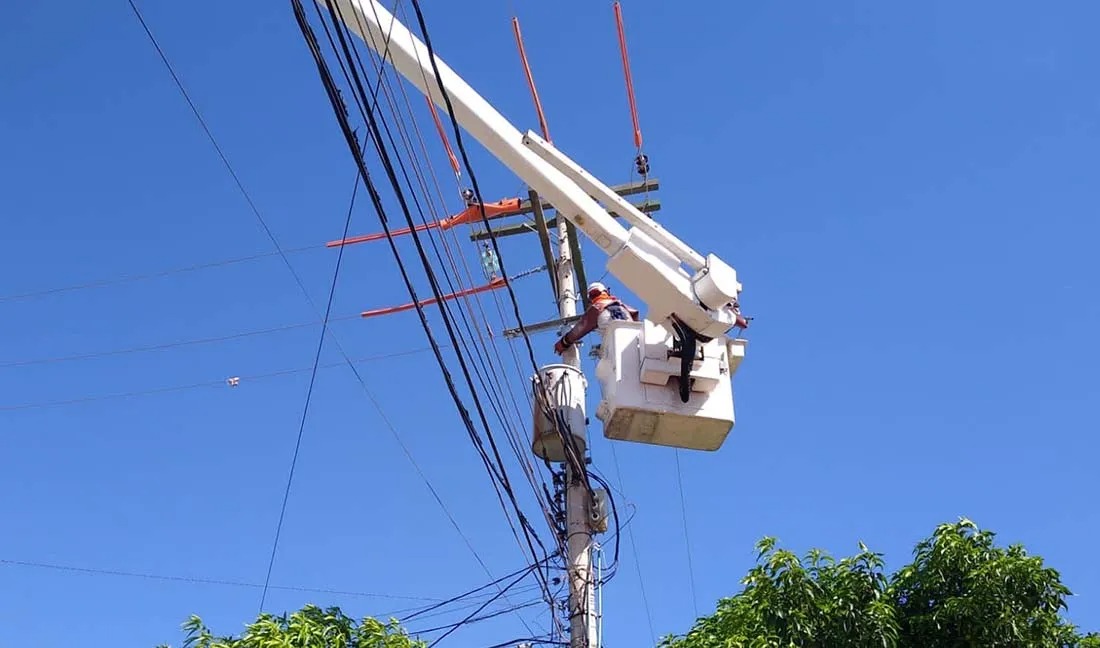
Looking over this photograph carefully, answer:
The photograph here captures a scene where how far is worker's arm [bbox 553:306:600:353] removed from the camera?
893cm

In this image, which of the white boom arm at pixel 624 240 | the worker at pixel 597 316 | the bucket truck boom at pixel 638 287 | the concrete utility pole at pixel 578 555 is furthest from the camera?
the worker at pixel 597 316

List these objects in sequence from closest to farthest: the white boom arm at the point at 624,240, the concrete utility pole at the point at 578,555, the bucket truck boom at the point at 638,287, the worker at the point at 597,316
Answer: the bucket truck boom at the point at 638,287 < the white boom arm at the point at 624,240 < the concrete utility pole at the point at 578,555 < the worker at the point at 597,316

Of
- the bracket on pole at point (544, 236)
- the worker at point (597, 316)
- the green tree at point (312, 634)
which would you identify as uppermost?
the bracket on pole at point (544, 236)

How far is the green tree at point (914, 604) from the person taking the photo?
28.4 ft

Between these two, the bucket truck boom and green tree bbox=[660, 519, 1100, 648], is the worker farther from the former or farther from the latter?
green tree bbox=[660, 519, 1100, 648]

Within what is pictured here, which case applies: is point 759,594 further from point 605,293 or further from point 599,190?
point 599,190

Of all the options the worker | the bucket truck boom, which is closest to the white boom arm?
the bucket truck boom

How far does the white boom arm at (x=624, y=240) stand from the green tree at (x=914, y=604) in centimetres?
284

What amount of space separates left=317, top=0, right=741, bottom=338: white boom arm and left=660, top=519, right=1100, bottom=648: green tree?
9.32 feet

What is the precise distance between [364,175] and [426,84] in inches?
62.6

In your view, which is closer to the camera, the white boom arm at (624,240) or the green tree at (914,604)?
the white boom arm at (624,240)

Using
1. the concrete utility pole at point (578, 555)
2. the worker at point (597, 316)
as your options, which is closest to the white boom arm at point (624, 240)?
the worker at point (597, 316)

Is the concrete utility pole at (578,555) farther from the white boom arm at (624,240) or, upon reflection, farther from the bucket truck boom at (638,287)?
the white boom arm at (624,240)

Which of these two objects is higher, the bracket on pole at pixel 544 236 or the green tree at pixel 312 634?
the bracket on pole at pixel 544 236
